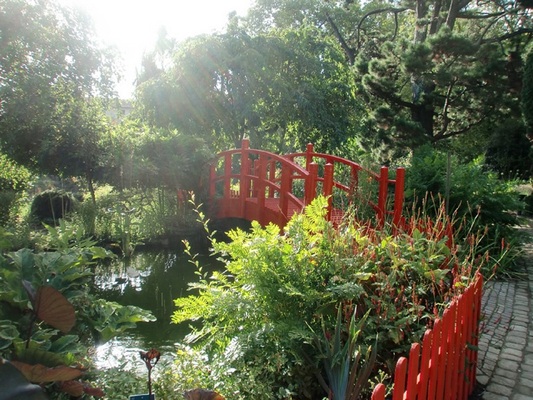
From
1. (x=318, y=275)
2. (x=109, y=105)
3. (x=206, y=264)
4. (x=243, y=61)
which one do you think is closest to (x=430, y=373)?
(x=318, y=275)

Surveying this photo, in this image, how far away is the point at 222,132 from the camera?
13062mm

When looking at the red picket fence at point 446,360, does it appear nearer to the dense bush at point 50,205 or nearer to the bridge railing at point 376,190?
the bridge railing at point 376,190

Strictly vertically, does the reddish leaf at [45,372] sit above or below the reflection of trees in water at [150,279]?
above

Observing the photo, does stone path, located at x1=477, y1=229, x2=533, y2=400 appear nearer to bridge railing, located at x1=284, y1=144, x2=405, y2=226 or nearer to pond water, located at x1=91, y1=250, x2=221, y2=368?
bridge railing, located at x1=284, y1=144, x2=405, y2=226

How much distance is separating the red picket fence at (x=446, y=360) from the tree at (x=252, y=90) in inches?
408

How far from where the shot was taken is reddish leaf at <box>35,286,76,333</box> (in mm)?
1422

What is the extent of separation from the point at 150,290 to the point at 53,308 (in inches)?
194

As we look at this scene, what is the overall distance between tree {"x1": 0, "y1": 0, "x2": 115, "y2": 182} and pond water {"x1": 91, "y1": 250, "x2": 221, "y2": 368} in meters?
2.15

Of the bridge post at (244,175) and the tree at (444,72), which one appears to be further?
the tree at (444,72)

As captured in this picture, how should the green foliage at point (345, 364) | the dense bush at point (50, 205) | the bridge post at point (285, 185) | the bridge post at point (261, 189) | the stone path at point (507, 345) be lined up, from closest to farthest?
1. the green foliage at point (345, 364)
2. the stone path at point (507, 345)
3. the bridge post at point (285, 185)
4. the bridge post at point (261, 189)
5. the dense bush at point (50, 205)

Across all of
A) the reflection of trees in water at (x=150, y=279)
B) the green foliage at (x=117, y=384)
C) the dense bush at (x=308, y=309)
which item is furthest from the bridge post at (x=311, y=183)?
the green foliage at (x=117, y=384)

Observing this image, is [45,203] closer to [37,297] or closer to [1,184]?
[1,184]

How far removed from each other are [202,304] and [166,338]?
7.11 feet

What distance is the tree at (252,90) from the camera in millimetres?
12266
